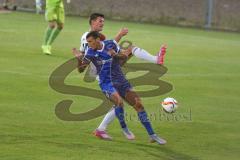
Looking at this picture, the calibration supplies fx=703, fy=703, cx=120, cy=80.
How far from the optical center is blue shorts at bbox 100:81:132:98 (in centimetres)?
1010

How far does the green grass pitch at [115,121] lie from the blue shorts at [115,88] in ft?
2.32

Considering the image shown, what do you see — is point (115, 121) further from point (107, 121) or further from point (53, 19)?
point (53, 19)

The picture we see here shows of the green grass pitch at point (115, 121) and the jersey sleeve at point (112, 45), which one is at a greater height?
the jersey sleeve at point (112, 45)

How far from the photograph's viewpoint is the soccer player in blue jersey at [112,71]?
10.1m

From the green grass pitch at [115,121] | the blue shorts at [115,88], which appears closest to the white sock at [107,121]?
the green grass pitch at [115,121]

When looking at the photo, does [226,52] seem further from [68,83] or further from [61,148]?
[61,148]

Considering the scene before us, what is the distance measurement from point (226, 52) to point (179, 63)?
16.2ft

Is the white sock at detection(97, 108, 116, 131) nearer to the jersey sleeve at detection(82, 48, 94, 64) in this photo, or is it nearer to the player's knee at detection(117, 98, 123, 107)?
the player's knee at detection(117, 98, 123, 107)

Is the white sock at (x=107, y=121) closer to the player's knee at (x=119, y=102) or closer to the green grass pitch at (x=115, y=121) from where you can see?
the green grass pitch at (x=115, y=121)

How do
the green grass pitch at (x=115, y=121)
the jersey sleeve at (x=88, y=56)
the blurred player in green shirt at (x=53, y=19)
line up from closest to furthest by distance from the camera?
the green grass pitch at (x=115, y=121)
the jersey sleeve at (x=88, y=56)
the blurred player in green shirt at (x=53, y=19)

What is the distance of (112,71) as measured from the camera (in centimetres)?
1022

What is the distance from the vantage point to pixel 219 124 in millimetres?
11922

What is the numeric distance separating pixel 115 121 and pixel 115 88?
175cm

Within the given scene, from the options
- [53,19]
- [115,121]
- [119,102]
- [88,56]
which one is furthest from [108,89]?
[53,19]
